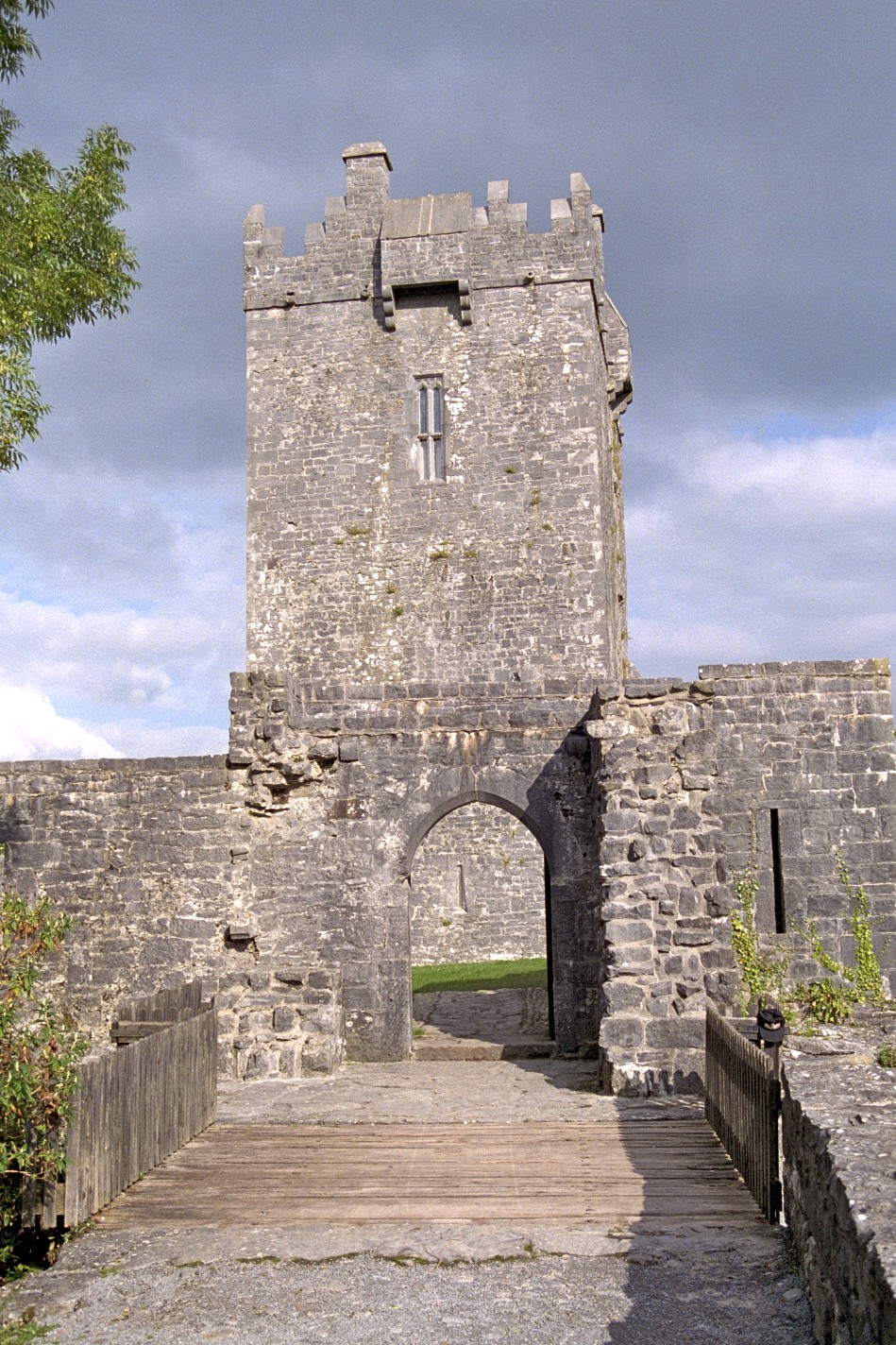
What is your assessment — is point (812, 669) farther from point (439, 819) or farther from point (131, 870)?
point (131, 870)

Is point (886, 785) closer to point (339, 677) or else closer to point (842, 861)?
point (842, 861)

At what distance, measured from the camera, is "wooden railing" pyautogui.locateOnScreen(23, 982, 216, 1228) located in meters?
6.36

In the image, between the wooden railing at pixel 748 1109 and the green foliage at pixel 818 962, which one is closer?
the wooden railing at pixel 748 1109

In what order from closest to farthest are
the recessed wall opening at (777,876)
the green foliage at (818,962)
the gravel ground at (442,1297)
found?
the gravel ground at (442,1297)
the green foliage at (818,962)
the recessed wall opening at (777,876)

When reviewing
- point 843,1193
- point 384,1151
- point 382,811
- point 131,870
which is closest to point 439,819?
point 382,811

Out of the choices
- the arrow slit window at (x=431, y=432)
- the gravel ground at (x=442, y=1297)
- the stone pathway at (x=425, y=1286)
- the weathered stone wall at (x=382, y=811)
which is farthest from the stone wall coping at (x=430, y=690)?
the arrow slit window at (x=431, y=432)

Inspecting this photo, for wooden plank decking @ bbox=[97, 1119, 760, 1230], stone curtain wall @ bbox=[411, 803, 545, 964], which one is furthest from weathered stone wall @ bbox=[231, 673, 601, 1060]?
stone curtain wall @ bbox=[411, 803, 545, 964]

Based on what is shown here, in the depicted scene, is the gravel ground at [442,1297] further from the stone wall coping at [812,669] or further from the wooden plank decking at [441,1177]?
the stone wall coping at [812,669]

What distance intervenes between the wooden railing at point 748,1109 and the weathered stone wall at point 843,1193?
0.45ft

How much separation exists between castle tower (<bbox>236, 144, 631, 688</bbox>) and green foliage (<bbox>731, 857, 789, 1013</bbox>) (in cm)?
855

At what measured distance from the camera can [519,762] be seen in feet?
40.0

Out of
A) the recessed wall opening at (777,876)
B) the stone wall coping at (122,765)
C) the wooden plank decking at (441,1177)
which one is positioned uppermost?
the stone wall coping at (122,765)

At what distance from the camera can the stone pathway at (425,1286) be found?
16.7ft

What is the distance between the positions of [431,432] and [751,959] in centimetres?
1228
